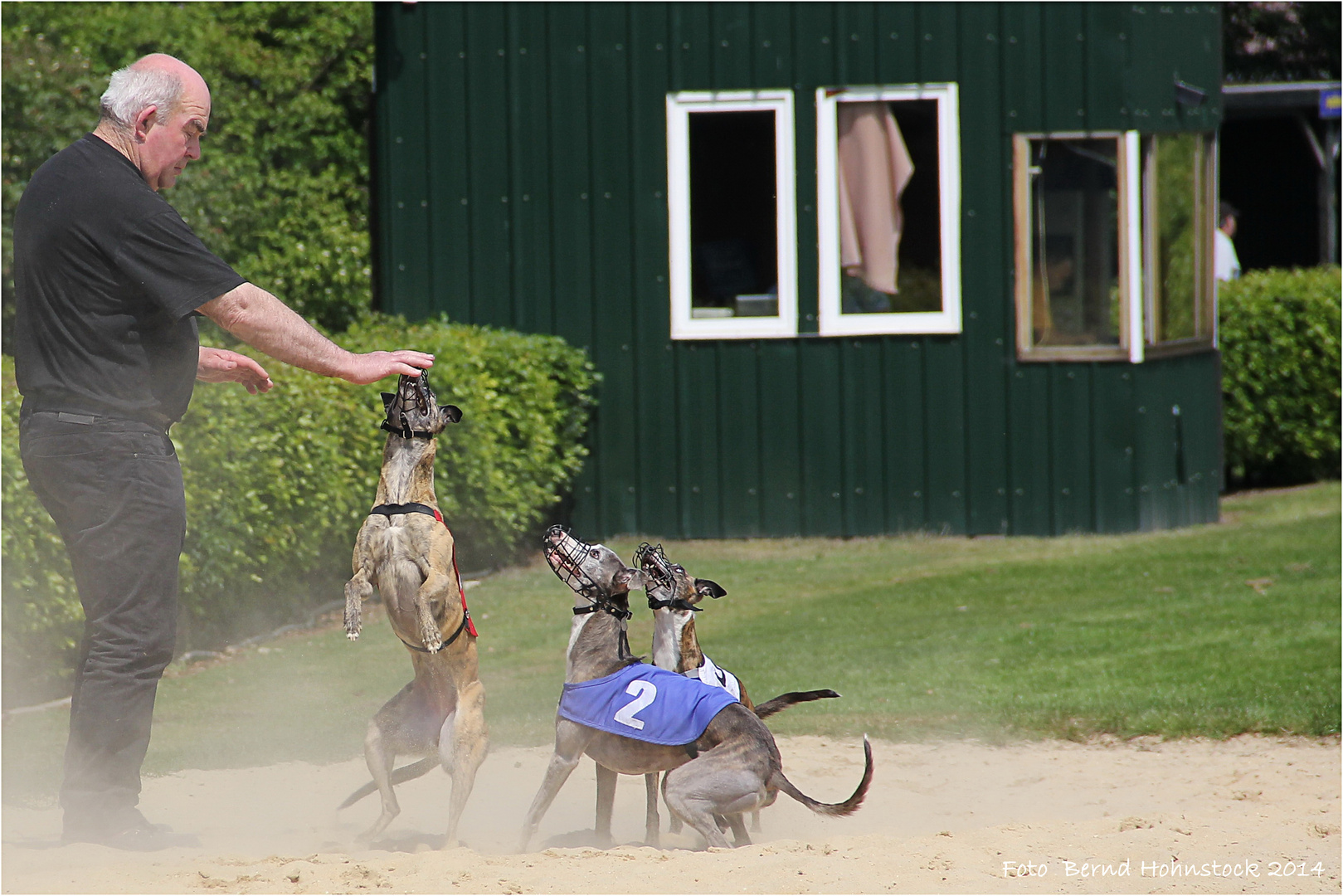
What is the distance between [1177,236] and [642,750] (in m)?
9.04

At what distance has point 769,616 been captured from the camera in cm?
951

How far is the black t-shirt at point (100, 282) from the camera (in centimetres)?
459

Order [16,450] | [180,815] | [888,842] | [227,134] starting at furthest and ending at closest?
[227,134]
[16,450]
[180,815]
[888,842]

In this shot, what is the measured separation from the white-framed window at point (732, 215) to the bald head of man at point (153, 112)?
296 inches

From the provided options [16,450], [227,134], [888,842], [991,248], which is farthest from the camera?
[227,134]

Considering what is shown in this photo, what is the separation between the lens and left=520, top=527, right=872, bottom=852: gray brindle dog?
15.9 ft

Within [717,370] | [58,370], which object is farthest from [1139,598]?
[58,370]

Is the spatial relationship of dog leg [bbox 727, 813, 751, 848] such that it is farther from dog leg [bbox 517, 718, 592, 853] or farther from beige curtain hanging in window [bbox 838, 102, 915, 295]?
beige curtain hanging in window [bbox 838, 102, 915, 295]

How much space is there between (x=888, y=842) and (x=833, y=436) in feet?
23.9

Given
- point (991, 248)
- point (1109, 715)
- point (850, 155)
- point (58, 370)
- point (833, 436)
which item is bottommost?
point (1109, 715)

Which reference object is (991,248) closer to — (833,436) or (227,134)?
(833,436)

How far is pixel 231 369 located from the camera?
17.5 ft

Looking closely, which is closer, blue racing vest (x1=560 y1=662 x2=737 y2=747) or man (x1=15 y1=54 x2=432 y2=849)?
man (x1=15 y1=54 x2=432 y2=849)

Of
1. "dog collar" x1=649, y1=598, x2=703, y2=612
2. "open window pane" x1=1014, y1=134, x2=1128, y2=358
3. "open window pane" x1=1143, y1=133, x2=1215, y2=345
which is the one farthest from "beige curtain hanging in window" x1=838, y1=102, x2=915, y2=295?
"dog collar" x1=649, y1=598, x2=703, y2=612
